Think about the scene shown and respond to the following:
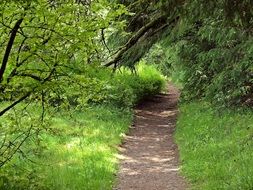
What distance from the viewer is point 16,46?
727cm

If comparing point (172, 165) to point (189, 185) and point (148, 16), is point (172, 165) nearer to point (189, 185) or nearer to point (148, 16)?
point (189, 185)

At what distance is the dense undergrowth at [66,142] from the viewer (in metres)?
8.17

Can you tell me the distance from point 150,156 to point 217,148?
2.23 meters

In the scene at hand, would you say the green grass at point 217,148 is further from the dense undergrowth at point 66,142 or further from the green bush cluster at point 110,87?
the green bush cluster at point 110,87

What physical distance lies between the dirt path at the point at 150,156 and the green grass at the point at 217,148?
35 cm

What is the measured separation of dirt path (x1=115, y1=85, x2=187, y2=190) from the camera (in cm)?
1003

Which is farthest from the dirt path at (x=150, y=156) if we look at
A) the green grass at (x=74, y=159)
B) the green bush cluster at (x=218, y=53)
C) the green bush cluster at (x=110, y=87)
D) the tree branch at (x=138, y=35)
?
the tree branch at (x=138, y=35)

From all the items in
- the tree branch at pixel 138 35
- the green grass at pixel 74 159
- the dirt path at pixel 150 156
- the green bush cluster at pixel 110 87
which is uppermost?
the tree branch at pixel 138 35

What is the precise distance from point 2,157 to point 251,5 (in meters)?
4.73

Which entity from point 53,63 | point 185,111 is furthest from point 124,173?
point 185,111

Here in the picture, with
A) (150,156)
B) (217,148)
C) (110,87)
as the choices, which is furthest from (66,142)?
(217,148)

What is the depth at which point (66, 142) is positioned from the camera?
503 inches

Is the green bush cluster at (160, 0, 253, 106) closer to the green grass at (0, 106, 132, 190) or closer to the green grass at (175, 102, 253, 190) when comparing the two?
the green grass at (175, 102, 253, 190)

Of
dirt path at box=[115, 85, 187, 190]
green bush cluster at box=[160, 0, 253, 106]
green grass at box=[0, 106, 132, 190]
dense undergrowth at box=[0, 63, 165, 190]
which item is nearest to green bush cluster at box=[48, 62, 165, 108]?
dense undergrowth at box=[0, 63, 165, 190]
